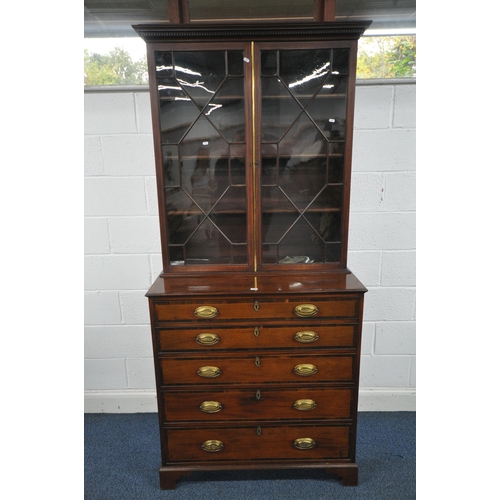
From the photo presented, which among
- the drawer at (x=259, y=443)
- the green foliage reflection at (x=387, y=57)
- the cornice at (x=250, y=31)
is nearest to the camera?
the cornice at (x=250, y=31)

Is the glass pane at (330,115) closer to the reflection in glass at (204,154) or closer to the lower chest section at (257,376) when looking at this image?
the reflection in glass at (204,154)

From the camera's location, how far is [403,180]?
79.5 inches

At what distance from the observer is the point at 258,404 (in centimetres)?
169

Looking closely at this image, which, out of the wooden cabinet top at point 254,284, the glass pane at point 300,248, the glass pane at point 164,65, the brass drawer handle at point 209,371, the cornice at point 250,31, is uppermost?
the cornice at point 250,31

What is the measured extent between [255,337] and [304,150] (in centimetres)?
89

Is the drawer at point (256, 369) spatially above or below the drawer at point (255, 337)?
below

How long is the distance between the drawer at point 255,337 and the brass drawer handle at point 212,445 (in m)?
0.48

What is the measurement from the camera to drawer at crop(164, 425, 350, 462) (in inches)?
67.7

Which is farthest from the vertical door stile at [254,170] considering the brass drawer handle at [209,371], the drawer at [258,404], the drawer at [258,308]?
the drawer at [258,404]

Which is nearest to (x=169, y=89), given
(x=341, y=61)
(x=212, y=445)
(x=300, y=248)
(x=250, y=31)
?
(x=250, y=31)

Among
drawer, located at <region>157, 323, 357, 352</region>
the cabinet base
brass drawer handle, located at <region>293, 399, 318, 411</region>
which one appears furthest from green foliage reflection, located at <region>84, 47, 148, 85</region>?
the cabinet base

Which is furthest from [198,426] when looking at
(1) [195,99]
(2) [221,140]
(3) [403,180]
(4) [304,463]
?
(3) [403,180]

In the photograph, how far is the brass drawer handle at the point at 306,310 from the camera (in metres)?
1.60

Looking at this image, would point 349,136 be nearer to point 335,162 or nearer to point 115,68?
point 335,162
